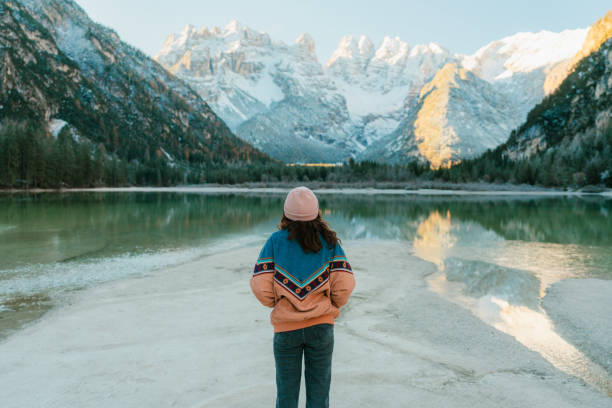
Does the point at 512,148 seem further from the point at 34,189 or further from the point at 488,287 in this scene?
the point at 488,287

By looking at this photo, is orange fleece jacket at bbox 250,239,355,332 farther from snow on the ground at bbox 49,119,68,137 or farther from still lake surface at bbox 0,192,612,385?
snow on the ground at bbox 49,119,68,137

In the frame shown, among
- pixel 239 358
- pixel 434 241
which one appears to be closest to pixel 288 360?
pixel 239 358

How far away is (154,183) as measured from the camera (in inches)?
4414

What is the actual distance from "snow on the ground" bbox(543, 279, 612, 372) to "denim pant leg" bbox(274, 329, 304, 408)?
4805 millimetres

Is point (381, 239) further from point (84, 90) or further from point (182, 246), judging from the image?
point (84, 90)

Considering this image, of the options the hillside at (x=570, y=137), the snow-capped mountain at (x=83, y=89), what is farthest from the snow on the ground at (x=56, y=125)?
the hillside at (x=570, y=137)

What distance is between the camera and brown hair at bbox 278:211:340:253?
3.57m

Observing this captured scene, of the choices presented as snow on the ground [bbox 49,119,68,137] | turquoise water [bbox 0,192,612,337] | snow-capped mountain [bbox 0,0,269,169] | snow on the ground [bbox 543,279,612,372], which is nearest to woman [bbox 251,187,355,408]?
snow on the ground [bbox 543,279,612,372]

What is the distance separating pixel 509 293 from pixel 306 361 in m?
8.13

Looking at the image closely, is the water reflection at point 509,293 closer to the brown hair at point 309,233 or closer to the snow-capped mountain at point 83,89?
the brown hair at point 309,233

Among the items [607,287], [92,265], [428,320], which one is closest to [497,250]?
[607,287]

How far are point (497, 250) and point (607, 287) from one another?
645 cm

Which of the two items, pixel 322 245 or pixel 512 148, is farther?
pixel 512 148

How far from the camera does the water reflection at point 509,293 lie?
6115 millimetres
